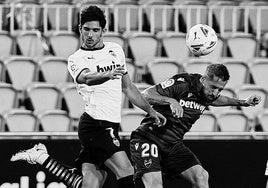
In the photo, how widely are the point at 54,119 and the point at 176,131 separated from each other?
3066 mm

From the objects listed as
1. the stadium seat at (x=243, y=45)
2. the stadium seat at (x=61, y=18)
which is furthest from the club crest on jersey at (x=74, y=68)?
the stadium seat at (x=243, y=45)

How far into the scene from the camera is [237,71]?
14719 mm

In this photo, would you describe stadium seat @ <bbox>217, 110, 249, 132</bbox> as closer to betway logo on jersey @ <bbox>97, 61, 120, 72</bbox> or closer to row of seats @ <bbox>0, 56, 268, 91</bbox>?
row of seats @ <bbox>0, 56, 268, 91</bbox>

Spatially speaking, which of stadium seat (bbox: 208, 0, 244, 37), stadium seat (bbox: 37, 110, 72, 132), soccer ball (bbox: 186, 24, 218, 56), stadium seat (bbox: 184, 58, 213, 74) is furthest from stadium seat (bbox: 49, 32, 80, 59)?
soccer ball (bbox: 186, 24, 218, 56)

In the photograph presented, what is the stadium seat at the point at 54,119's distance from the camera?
43.3ft

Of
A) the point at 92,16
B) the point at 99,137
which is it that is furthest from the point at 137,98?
the point at 92,16

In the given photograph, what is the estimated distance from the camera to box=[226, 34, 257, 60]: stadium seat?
15406 mm

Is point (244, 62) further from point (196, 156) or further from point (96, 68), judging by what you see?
point (96, 68)

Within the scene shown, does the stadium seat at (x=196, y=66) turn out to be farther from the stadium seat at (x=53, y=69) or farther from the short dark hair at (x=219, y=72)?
the short dark hair at (x=219, y=72)

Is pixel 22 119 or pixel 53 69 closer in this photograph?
pixel 22 119

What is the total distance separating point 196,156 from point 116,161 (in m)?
1.63

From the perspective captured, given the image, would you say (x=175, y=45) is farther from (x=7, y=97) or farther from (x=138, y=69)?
(x=7, y=97)

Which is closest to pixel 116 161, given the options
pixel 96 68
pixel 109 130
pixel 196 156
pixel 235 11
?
pixel 109 130

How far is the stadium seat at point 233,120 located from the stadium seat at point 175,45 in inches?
62.9
